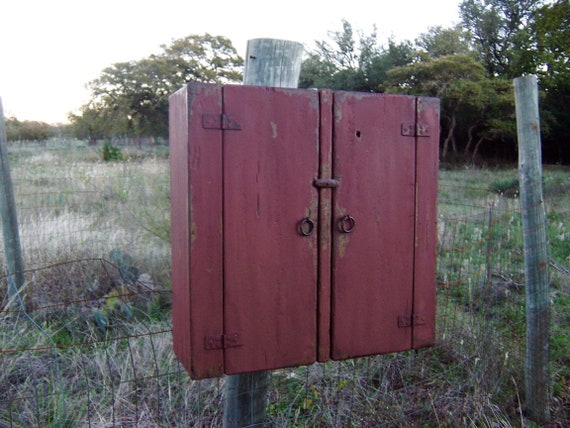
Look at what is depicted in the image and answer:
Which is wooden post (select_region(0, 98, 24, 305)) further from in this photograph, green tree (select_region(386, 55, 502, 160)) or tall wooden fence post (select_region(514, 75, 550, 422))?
green tree (select_region(386, 55, 502, 160))

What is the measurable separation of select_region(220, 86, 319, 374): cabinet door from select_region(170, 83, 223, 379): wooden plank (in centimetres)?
3

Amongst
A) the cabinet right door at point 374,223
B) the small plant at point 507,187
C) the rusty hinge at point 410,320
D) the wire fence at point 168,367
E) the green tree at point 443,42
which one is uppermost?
the green tree at point 443,42

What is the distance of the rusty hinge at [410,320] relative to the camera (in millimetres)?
1874

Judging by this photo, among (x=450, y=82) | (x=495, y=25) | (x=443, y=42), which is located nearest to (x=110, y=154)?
(x=450, y=82)

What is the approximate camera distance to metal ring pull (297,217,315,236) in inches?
65.6

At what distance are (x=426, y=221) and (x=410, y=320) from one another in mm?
357

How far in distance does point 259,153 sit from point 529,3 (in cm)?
2965

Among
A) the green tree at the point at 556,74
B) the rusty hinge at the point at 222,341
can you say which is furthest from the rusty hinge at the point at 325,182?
the green tree at the point at 556,74

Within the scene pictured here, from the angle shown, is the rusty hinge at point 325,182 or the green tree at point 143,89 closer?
the rusty hinge at point 325,182

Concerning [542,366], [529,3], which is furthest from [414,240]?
[529,3]

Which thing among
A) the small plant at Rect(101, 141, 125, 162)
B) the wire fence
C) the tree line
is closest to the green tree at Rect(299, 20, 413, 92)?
the tree line

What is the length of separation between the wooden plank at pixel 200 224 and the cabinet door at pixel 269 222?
1.1 inches

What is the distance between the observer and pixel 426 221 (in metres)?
1.88

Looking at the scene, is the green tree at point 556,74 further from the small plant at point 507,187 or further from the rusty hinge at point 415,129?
the rusty hinge at point 415,129
